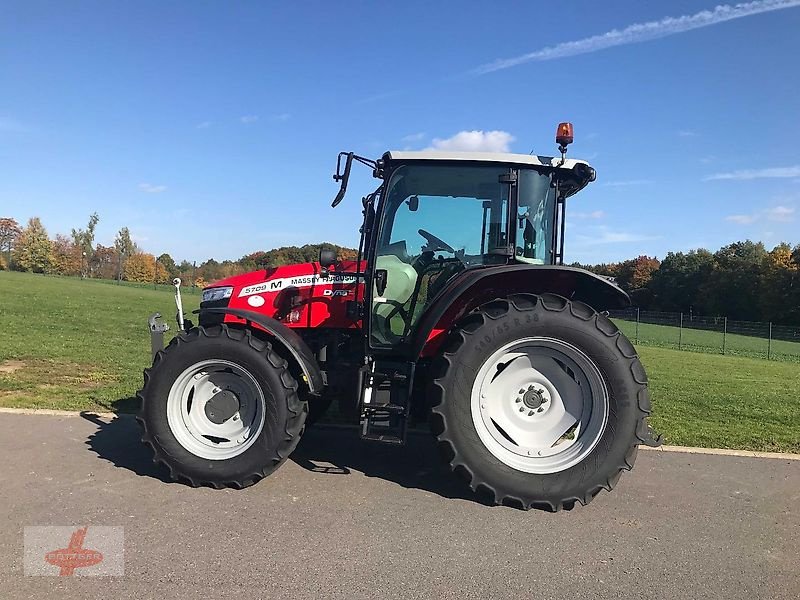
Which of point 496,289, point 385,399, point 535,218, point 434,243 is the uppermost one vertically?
point 535,218

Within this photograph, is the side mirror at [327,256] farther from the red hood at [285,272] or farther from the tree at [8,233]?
the tree at [8,233]

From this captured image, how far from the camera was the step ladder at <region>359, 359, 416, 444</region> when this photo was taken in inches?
171

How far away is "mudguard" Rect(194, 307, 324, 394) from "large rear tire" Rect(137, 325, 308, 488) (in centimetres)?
10

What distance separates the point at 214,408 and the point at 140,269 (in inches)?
3552

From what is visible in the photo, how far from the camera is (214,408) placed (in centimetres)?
454

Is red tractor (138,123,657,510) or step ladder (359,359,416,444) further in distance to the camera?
step ladder (359,359,416,444)

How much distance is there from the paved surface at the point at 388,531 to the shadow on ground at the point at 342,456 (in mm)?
24

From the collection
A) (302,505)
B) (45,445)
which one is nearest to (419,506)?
(302,505)

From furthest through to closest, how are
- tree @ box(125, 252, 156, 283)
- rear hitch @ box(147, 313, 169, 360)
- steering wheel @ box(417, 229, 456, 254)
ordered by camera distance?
tree @ box(125, 252, 156, 283), rear hitch @ box(147, 313, 169, 360), steering wheel @ box(417, 229, 456, 254)

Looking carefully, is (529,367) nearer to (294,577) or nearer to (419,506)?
(419,506)

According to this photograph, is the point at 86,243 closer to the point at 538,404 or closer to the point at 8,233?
the point at 8,233

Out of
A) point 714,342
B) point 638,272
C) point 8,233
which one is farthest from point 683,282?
point 8,233

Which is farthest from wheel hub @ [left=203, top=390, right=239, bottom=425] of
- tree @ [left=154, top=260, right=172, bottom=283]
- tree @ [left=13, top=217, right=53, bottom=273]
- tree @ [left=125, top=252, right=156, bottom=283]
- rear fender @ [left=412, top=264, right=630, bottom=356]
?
tree @ [left=125, top=252, right=156, bottom=283]

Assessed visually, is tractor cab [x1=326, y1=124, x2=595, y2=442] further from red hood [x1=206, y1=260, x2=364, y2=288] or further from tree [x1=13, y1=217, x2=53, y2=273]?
tree [x1=13, y1=217, x2=53, y2=273]
